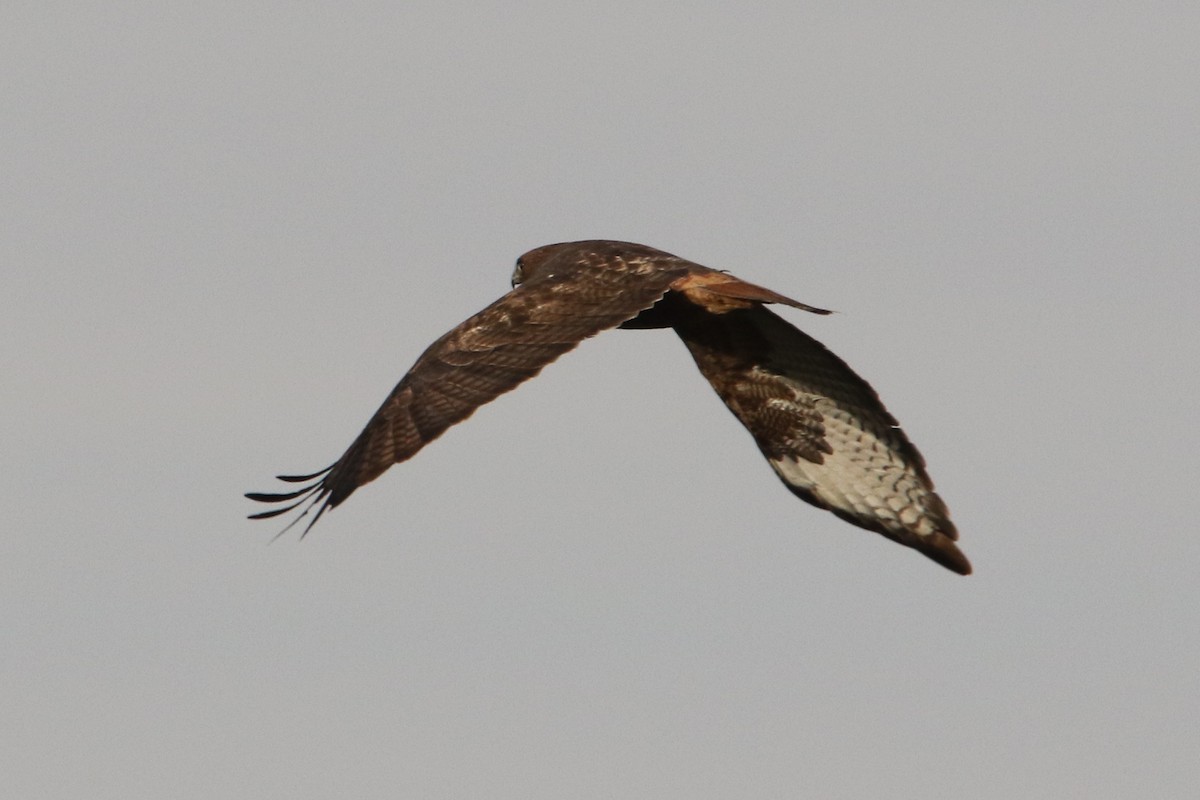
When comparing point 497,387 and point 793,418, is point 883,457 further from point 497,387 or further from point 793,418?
point 497,387

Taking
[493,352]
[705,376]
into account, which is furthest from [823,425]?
[493,352]

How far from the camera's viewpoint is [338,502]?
52.4ft

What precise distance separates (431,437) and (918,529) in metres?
4.18

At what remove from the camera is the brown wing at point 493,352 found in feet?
53.1

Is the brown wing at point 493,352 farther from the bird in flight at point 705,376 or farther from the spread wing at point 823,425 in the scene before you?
the spread wing at point 823,425

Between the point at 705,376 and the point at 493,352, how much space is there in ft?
9.05

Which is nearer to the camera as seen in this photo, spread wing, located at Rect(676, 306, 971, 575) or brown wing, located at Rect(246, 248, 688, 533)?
brown wing, located at Rect(246, 248, 688, 533)

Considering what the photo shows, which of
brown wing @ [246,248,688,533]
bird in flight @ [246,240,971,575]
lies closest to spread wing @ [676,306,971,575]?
bird in flight @ [246,240,971,575]

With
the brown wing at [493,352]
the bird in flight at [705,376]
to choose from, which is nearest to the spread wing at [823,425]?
the bird in flight at [705,376]

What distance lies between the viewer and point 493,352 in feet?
55.1

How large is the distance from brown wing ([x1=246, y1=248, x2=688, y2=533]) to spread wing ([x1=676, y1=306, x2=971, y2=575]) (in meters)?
1.00

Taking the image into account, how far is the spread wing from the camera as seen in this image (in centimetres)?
1858

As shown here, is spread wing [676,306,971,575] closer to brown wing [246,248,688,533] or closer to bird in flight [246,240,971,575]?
bird in flight [246,240,971,575]

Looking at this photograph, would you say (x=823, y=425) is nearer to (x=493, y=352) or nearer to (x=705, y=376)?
(x=705, y=376)
